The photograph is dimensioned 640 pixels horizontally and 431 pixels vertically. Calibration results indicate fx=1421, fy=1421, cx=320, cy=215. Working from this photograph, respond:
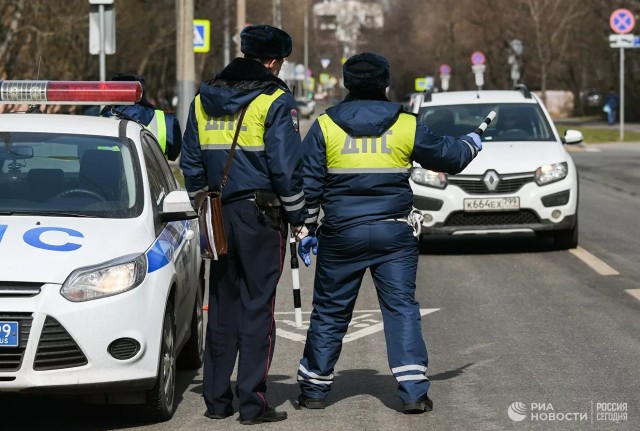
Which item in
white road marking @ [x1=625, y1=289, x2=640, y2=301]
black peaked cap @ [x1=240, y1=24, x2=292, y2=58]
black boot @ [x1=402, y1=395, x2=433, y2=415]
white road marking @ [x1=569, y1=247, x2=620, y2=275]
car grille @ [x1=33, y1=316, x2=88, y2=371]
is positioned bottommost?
white road marking @ [x1=569, y1=247, x2=620, y2=275]

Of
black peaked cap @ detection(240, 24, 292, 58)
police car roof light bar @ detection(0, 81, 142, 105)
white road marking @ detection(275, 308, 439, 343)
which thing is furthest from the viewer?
white road marking @ detection(275, 308, 439, 343)

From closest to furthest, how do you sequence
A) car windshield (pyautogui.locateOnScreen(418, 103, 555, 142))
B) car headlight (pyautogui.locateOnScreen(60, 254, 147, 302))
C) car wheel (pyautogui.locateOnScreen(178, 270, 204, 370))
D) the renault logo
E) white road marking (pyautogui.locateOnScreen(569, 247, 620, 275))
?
car headlight (pyautogui.locateOnScreen(60, 254, 147, 302)) → car wheel (pyautogui.locateOnScreen(178, 270, 204, 370)) → white road marking (pyautogui.locateOnScreen(569, 247, 620, 275)) → the renault logo → car windshield (pyautogui.locateOnScreen(418, 103, 555, 142))

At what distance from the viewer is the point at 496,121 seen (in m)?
15.0

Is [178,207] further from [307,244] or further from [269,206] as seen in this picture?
[307,244]

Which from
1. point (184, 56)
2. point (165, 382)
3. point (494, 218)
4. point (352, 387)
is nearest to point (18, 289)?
point (165, 382)

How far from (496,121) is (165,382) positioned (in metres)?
8.78

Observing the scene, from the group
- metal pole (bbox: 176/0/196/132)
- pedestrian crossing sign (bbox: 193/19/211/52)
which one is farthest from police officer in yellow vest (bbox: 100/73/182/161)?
pedestrian crossing sign (bbox: 193/19/211/52)

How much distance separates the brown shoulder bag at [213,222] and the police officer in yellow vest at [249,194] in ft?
0.22

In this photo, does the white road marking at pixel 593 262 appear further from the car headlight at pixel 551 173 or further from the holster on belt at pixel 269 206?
the holster on belt at pixel 269 206

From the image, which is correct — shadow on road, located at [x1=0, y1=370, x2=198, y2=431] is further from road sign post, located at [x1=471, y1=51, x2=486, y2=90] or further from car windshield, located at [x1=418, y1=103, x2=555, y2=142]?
road sign post, located at [x1=471, y1=51, x2=486, y2=90]

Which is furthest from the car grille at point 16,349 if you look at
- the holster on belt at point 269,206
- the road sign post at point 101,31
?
the road sign post at point 101,31

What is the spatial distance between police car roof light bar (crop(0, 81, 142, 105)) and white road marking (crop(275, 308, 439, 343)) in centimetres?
231

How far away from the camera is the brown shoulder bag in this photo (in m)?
6.75

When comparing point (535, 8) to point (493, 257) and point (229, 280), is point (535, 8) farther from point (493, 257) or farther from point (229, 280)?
point (229, 280)
